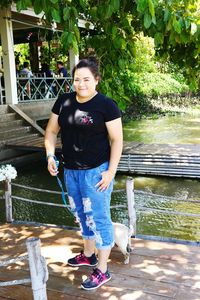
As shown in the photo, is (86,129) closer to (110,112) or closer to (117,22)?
(110,112)

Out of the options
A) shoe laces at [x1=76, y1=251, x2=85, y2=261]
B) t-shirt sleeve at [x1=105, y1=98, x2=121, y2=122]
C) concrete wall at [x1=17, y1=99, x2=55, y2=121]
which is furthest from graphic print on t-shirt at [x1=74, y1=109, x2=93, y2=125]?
concrete wall at [x1=17, y1=99, x2=55, y2=121]

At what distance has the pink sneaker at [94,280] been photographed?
3.03 meters

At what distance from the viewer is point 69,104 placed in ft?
9.51

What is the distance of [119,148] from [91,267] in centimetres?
121

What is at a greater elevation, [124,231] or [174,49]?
[174,49]

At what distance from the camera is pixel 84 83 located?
2801 millimetres

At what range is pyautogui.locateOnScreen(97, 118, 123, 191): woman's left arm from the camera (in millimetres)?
2799

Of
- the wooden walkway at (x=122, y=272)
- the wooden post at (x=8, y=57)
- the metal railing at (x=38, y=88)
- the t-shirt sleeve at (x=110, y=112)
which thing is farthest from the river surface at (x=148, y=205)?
the metal railing at (x=38, y=88)

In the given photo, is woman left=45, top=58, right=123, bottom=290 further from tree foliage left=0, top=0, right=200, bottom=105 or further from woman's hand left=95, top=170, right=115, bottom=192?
tree foliage left=0, top=0, right=200, bottom=105

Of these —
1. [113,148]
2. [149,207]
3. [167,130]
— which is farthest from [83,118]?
[167,130]

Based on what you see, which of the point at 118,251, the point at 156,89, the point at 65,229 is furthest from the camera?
the point at 156,89

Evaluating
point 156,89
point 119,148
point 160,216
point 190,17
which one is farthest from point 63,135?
point 156,89

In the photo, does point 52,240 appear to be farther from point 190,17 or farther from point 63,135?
point 190,17

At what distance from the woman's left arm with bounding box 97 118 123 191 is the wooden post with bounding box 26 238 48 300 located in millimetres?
720
